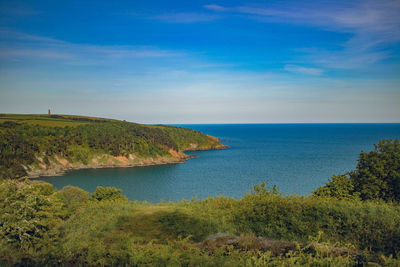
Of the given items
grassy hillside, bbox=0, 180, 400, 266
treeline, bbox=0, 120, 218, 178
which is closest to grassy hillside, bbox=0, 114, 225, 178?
treeline, bbox=0, 120, 218, 178

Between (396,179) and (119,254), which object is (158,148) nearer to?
(396,179)

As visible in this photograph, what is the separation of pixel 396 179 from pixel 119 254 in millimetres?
27044

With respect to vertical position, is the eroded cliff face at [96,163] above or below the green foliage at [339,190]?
below

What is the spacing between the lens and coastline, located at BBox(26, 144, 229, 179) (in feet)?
284

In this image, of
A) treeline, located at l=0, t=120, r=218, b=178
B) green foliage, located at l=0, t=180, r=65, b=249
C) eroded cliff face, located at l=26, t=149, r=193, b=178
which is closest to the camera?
green foliage, located at l=0, t=180, r=65, b=249

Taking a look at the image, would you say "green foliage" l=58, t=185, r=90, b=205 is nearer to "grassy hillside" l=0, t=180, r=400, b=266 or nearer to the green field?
"grassy hillside" l=0, t=180, r=400, b=266

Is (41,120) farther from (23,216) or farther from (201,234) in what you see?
(201,234)

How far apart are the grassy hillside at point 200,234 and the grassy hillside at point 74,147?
229 feet

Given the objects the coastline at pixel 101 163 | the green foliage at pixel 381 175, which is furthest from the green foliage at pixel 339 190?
the coastline at pixel 101 163

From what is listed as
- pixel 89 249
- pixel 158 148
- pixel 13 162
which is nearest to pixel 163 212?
pixel 89 249

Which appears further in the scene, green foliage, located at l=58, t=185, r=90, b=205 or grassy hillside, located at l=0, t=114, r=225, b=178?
grassy hillside, located at l=0, t=114, r=225, b=178

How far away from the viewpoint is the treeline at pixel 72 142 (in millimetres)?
89788

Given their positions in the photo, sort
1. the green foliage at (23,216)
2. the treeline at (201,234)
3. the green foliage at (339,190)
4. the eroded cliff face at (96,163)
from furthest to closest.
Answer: the eroded cliff face at (96,163) → the green foliage at (339,190) → the green foliage at (23,216) → the treeline at (201,234)

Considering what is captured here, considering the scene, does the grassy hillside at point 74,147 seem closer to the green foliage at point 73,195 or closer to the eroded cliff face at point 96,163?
the eroded cliff face at point 96,163
